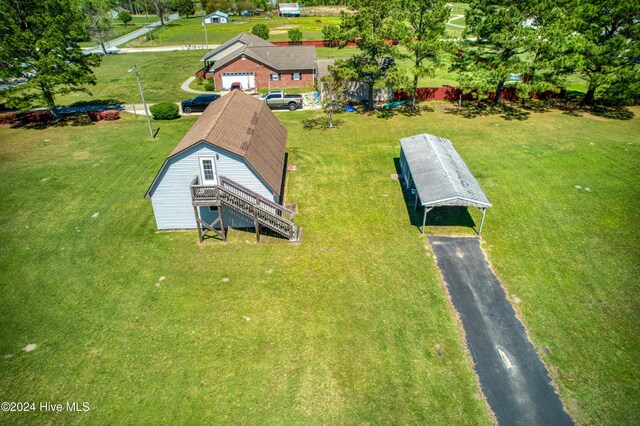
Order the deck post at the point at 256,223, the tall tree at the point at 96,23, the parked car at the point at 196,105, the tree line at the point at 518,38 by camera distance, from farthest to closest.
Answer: the tall tree at the point at 96,23 → the parked car at the point at 196,105 → the tree line at the point at 518,38 → the deck post at the point at 256,223

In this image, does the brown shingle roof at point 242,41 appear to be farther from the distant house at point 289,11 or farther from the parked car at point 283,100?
the distant house at point 289,11

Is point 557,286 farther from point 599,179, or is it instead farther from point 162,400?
point 162,400

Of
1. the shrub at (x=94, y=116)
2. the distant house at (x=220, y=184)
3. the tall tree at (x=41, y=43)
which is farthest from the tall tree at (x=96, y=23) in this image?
the distant house at (x=220, y=184)

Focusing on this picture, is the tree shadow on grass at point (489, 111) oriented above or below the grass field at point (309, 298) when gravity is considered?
above

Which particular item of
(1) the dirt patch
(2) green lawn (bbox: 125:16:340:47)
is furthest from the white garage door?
(2) green lawn (bbox: 125:16:340:47)

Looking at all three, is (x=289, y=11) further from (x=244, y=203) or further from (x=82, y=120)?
(x=244, y=203)

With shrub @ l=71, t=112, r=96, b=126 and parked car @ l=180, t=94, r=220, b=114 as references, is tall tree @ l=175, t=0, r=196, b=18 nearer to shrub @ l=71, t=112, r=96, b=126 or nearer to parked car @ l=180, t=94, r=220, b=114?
shrub @ l=71, t=112, r=96, b=126

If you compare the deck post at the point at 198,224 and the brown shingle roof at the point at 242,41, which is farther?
the brown shingle roof at the point at 242,41
